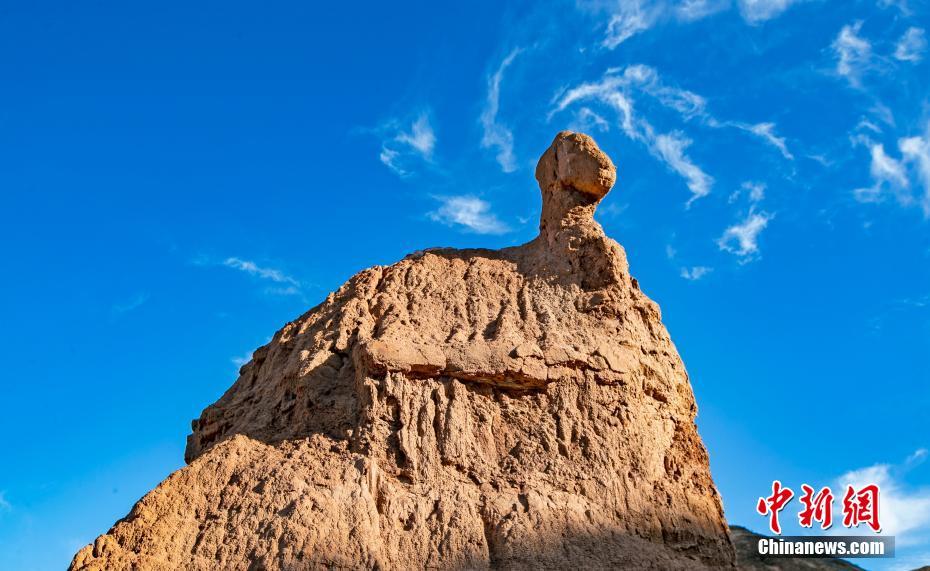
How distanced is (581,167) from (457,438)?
622 cm

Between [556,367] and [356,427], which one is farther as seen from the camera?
[556,367]

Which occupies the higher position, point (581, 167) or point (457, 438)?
point (581, 167)

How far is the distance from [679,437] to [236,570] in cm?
713

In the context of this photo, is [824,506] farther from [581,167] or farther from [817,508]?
[581,167]

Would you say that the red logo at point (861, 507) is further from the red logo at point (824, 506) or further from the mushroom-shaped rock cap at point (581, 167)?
the mushroom-shaped rock cap at point (581, 167)

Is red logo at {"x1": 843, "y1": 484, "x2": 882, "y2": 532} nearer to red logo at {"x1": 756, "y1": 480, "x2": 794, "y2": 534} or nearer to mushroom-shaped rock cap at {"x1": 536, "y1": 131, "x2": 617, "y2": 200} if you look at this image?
red logo at {"x1": 756, "y1": 480, "x2": 794, "y2": 534}

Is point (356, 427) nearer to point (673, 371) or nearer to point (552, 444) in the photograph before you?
point (552, 444)

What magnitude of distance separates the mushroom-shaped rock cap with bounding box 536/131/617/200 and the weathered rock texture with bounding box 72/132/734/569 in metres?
0.62

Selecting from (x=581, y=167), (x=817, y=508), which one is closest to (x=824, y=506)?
(x=817, y=508)

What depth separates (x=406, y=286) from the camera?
18250mm

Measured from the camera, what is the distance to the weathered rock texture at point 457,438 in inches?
545

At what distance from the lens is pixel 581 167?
63.8 ft

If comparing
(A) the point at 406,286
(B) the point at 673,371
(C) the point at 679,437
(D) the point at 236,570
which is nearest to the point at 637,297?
(B) the point at 673,371

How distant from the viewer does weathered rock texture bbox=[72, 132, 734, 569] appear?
13.8m
